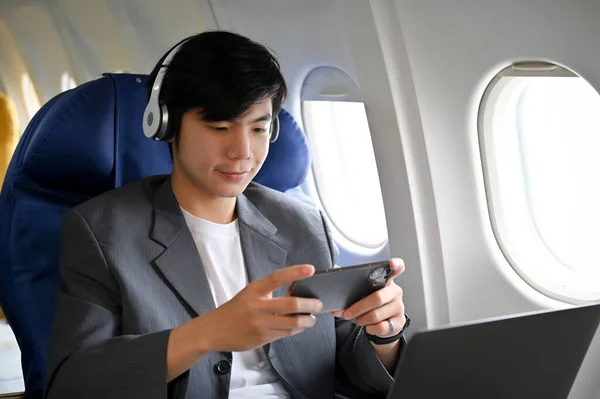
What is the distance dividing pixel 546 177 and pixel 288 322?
1634mm

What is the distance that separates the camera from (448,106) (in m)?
2.64

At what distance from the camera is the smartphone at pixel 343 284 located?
1502 mm

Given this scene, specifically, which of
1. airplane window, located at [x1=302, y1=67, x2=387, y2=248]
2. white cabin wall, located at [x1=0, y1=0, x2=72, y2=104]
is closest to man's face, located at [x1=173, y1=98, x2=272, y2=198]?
airplane window, located at [x1=302, y1=67, x2=387, y2=248]

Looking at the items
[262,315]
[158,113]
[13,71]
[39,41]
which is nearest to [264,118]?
[158,113]

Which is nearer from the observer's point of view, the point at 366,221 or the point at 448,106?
the point at 448,106

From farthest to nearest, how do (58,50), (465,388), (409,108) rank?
(58,50) < (409,108) < (465,388)

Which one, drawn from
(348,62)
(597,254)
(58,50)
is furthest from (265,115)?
(58,50)

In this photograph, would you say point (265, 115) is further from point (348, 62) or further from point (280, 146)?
point (348, 62)

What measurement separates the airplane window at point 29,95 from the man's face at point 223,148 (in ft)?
17.0

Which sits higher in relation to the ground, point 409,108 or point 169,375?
point 409,108

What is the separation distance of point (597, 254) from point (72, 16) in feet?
13.5

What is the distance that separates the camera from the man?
1.72m

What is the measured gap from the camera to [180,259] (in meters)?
1.94

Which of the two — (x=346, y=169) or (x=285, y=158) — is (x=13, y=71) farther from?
(x=285, y=158)
